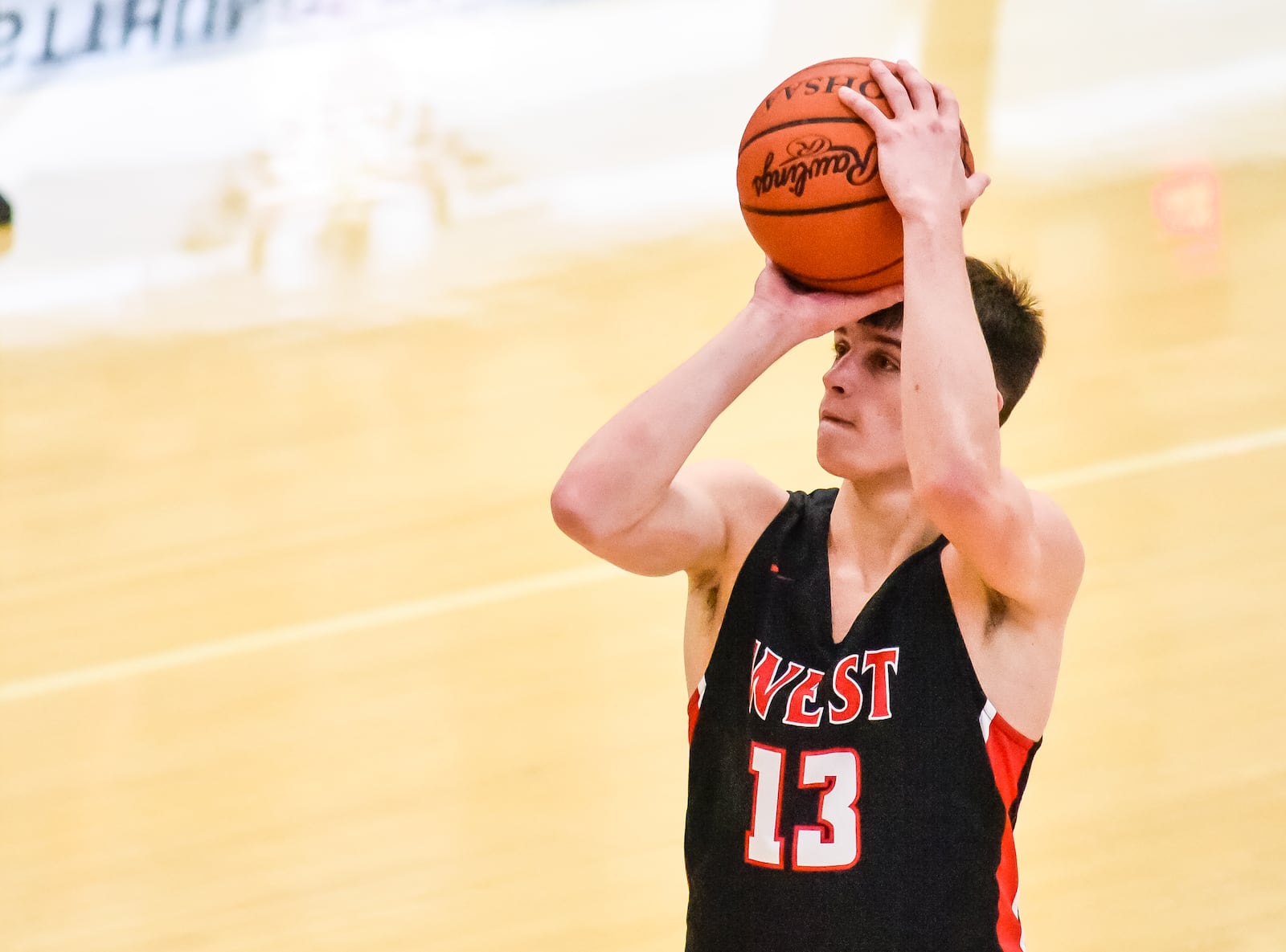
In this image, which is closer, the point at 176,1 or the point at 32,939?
the point at 32,939

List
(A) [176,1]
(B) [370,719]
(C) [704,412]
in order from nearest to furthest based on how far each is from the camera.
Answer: (C) [704,412], (B) [370,719], (A) [176,1]

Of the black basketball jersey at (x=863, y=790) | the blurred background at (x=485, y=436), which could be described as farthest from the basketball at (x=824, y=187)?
the blurred background at (x=485, y=436)

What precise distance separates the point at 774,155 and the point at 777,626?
30.4 inches

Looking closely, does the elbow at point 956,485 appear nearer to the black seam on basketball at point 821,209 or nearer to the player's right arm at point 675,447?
the player's right arm at point 675,447

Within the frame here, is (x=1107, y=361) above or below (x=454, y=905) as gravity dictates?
above

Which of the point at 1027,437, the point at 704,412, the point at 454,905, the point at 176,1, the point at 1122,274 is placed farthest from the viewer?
the point at 176,1

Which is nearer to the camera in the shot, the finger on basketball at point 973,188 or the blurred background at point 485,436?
the finger on basketball at point 973,188

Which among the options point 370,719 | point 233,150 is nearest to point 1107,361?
Answer: point 370,719

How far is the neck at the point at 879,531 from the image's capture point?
2.26 m

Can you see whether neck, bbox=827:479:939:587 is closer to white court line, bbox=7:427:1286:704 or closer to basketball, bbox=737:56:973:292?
basketball, bbox=737:56:973:292

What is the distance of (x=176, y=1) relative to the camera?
6.41 meters

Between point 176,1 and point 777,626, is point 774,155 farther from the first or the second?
point 176,1

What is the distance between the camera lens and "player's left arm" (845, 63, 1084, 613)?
1.88 meters

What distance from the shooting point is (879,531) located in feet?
7.54
